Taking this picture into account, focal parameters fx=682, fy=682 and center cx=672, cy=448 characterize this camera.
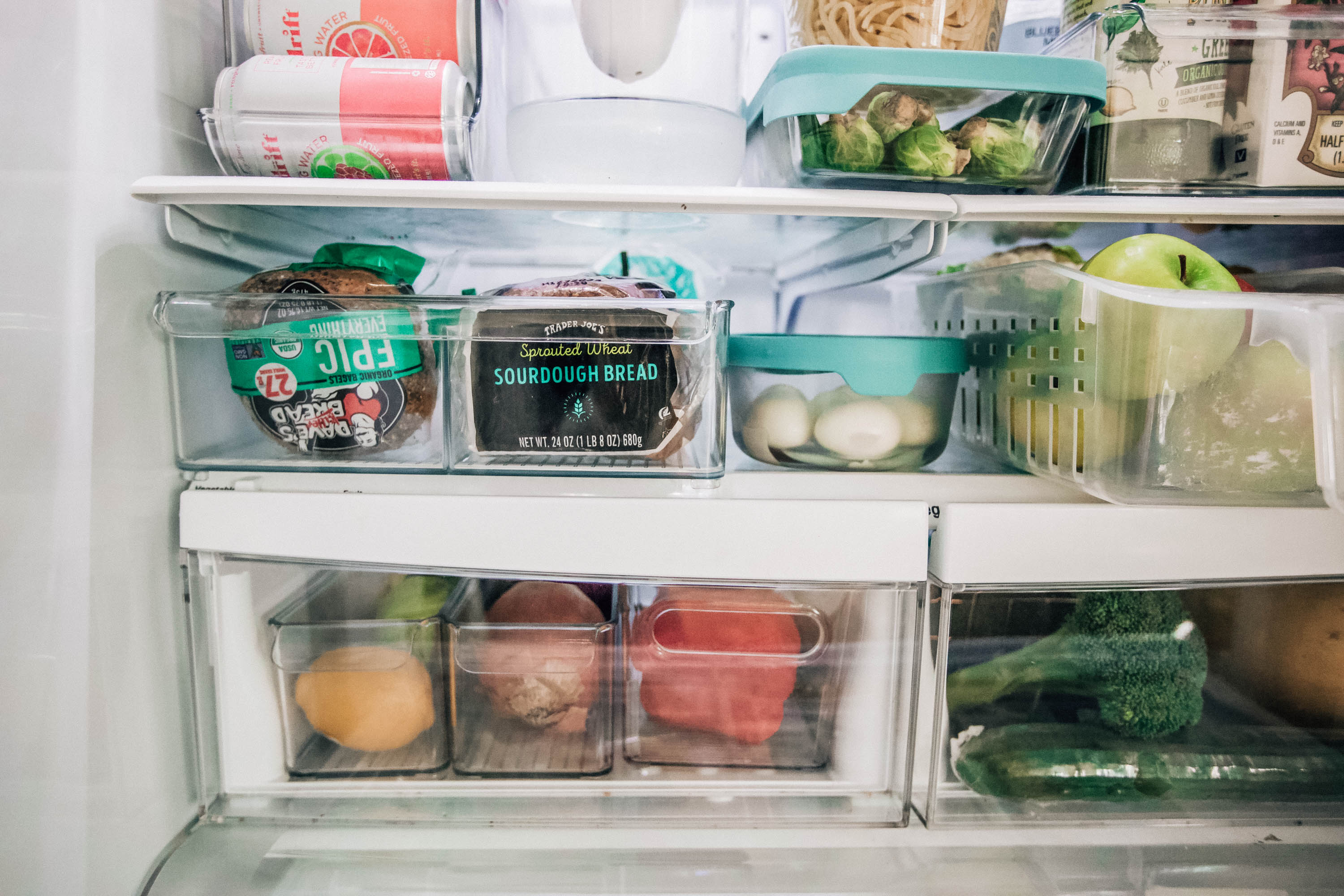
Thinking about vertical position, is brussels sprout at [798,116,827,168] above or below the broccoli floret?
above

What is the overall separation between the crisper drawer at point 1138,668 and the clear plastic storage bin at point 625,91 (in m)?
0.46

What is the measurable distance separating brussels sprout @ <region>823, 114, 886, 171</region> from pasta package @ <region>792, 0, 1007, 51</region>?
0.08 metres

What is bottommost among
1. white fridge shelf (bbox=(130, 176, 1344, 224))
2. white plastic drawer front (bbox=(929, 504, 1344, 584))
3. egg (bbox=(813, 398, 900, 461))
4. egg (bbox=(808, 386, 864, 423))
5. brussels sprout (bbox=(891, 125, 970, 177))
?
white plastic drawer front (bbox=(929, 504, 1344, 584))

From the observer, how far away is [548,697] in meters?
0.73

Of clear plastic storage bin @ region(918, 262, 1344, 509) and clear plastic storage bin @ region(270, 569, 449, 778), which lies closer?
clear plastic storage bin @ region(918, 262, 1344, 509)

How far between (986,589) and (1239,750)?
379 mm

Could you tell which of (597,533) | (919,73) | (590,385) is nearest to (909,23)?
(919,73)

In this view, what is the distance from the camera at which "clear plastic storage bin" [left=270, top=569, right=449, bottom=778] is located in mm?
727

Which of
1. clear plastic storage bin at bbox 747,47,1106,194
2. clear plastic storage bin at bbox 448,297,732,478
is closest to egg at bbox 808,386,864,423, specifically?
clear plastic storage bin at bbox 448,297,732,478

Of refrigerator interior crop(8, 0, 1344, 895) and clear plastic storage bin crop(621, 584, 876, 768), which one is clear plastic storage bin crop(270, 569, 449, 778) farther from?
clear plastic storage bin crop(621, 584, 876, 768)

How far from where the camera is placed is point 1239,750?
2.46 ft

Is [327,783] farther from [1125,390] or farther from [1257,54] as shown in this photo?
[1257,54]

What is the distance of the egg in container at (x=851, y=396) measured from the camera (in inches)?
28.3

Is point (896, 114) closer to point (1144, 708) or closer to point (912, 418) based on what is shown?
point (912, 418)
